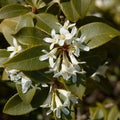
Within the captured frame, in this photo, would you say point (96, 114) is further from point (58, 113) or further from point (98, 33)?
point (98, 33)

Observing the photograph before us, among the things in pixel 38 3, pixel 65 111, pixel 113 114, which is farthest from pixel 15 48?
pixel 113 114

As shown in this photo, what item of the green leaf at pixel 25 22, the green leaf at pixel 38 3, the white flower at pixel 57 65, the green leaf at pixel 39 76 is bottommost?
the green leaf at pixel 39 76

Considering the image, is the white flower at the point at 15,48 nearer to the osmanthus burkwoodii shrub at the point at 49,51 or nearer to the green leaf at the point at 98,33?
the osmanthus burkwoodii shrub at the point at 49,51

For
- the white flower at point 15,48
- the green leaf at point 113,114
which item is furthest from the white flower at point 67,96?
the green leaf at point 113,114

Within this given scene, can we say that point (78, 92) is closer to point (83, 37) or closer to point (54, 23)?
point (83, 37)

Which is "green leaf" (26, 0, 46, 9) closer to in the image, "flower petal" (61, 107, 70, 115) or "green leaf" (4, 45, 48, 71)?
"green leaf" (4, 45, 48, 71)

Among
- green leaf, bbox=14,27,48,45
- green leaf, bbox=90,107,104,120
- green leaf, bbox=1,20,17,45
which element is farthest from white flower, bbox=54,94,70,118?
green leaf, bbox=90,107,104,120

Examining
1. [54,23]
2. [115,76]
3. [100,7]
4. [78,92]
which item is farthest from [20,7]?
[115,76]

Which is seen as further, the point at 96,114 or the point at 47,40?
the point at 96,114
